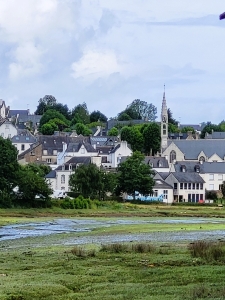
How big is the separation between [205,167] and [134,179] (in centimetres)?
3394

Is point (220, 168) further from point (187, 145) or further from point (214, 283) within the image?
point (214, 283)

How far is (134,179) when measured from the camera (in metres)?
136

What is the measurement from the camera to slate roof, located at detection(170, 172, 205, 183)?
15338 cm

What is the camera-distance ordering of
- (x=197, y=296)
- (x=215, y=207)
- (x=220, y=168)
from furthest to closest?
(x=220, y=168), (x=215, y=207), (x=197, y=296)

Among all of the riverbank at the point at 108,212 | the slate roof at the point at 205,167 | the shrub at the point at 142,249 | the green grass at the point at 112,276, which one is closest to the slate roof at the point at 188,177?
the slate roof at the point at 205,167

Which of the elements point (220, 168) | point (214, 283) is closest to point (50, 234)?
point (214, 283)

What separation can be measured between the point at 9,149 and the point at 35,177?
16.7 feet

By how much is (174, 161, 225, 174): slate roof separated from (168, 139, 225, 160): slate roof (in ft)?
46.0

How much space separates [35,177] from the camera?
A: 110 m

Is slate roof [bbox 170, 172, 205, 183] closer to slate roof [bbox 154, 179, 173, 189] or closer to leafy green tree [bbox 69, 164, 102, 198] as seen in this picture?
slate roof [bbox 154, 179, 173, 189]

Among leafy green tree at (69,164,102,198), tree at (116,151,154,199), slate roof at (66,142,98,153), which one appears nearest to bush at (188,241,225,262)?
leafy green tree at (69,164,102,198)

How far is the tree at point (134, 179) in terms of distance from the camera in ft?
447

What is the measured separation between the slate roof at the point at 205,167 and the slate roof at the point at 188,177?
4.78 metres

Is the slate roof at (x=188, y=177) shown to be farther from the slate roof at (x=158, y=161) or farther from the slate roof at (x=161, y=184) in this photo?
the slate roof at (x=158, y=161)
